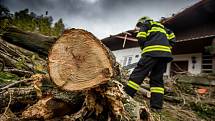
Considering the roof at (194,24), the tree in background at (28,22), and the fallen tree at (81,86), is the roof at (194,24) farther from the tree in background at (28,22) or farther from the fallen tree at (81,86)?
the fallen tree at (81,86)

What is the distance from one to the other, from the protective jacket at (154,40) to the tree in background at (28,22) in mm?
1409

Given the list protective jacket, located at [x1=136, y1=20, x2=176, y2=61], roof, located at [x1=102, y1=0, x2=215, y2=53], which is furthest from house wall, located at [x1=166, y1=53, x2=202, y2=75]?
protective jacket, located at [x1=136, y1=20, x2=176, y2=61]

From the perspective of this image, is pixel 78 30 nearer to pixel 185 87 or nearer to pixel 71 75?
pixel 71 75

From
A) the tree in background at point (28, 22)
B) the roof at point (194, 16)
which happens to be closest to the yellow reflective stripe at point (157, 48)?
the tree in background at point (28, 22)

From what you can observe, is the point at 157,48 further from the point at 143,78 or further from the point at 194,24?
the point at 194,24

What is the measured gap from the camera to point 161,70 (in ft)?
14.3

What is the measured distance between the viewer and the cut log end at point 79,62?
7.67 feet

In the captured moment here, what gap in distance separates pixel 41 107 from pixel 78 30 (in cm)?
84

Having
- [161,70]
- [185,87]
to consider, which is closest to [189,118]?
[161,70]

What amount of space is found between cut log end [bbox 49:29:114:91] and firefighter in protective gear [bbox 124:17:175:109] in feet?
5.52

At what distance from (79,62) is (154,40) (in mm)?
2030

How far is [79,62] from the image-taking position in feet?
8.08

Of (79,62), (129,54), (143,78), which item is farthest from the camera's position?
(129,54)

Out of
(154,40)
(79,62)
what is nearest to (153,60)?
(154,40)
